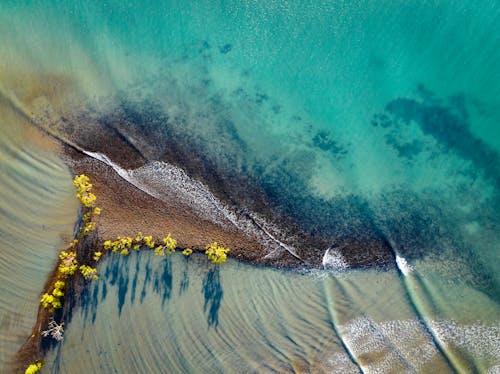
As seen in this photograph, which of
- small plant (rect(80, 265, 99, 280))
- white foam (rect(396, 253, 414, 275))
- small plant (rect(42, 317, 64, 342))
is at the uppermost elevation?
small plant (rect(80, 265, 99, 280))

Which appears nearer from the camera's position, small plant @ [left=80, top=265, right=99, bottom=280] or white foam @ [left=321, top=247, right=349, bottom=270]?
small plant @ [left=80, top=265, right=99, bottom=280]

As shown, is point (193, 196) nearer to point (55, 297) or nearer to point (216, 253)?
point (216, 253)

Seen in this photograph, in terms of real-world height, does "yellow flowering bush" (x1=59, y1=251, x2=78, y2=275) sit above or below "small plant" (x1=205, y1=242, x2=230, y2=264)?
above

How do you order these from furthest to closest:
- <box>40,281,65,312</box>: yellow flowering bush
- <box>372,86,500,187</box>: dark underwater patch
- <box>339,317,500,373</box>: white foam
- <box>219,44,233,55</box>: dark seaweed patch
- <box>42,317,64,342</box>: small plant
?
<box>219,44,233,55</box>: dark seaweed patch < <box>372,86,500,187</box>: dark underwater patch < <box>339,317,500,373</box>: white foam < <box>42,317,64,342</box>: small plant < <box>40,281,65,312</box>: yellow flowering bush

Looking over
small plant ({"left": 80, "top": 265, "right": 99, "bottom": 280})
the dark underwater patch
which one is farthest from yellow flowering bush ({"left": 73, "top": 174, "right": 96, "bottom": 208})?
the dark underwater patch

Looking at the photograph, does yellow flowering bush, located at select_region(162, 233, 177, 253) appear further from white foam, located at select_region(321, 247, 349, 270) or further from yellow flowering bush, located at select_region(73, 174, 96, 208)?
white foam, located at select_region(321, 247, 349, 270)

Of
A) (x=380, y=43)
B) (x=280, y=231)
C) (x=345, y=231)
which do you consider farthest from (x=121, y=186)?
(x=380, y=43)

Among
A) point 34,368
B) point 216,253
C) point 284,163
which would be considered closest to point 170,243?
point 216,253

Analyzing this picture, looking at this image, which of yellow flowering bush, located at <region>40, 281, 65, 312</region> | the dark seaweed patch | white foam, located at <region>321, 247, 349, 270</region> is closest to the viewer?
yellow flowering bush, located at <region>40, 281, 65, 312</region>
